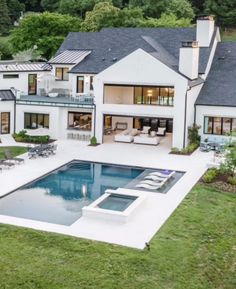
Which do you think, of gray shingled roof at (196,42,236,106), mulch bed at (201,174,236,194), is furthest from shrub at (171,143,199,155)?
mulch bed at (201,174,236,194)

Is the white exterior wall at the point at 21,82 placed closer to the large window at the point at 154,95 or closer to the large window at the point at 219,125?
the large window at the point at 154,95

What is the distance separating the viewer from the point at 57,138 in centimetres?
3766

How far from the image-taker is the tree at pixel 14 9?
97.9 metres

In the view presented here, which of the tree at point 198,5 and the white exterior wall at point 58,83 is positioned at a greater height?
the tree at point 198,5

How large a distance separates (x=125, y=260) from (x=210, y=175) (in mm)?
11371

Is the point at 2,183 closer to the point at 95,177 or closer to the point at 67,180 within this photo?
the point at 67,180

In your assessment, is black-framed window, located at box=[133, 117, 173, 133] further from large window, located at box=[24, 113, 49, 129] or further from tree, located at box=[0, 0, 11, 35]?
tree, located at box=[0, 0, 11, 35]

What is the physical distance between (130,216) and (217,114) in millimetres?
17707

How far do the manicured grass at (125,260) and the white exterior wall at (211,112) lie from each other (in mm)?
16514

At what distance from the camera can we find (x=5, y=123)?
3828cm

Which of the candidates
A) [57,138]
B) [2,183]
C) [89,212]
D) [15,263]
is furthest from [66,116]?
[15,263]

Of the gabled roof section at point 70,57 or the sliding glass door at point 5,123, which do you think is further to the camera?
the gabled roof section at point 70,57

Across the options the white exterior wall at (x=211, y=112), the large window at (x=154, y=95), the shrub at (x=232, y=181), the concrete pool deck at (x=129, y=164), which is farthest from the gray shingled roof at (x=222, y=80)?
the shrub at (x=232, y=181)

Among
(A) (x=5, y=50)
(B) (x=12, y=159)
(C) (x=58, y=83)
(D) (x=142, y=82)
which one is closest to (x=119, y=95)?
(D) (x=142, y=82)
